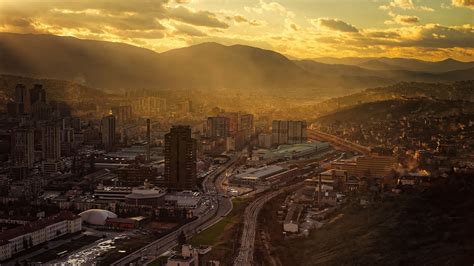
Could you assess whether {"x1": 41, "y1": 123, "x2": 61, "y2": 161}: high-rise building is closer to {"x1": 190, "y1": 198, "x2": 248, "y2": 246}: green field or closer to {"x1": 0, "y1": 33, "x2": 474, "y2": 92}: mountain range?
{"x1": 190, "y1": 198, "x2": 248, "y2": 246}: green field

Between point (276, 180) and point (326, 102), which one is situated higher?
point (326, 102)

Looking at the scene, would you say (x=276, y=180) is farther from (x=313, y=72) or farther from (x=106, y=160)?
(x=313, y=72)

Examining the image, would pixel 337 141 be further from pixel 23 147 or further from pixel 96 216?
pixel 96 216

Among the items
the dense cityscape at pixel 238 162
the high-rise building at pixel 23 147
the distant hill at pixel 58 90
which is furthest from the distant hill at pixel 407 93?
the distant hill at pixel 58 90

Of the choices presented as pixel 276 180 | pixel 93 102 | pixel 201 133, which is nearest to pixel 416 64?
pixel 276 180

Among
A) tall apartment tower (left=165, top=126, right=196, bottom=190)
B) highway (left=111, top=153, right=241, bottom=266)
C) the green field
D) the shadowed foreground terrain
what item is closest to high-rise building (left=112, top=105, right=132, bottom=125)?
highway (left=111, top=153, right=241, bottom=266)

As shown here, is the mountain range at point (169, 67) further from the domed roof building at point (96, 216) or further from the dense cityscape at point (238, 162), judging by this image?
the domed roof building at point (96, 216)
